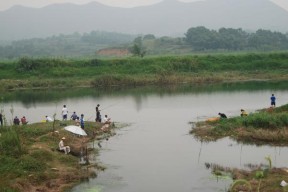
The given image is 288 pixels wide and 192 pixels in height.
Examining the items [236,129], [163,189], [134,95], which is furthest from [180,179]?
[134,95]

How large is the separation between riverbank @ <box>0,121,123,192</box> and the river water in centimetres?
84

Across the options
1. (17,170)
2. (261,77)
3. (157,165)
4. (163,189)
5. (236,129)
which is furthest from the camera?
(261,77)

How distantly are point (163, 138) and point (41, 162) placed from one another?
7.69 metres

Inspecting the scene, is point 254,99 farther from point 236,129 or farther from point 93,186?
point 93,186

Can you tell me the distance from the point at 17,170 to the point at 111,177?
383 cm

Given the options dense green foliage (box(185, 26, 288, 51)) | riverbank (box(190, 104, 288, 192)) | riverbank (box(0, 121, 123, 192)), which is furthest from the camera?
dense green foliage (box(185, 26, 288, 51))

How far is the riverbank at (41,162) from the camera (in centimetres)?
1742

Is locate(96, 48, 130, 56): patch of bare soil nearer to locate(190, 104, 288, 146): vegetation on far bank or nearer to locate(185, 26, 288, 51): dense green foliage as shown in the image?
locate(185, 26, 288, 51): dense green foliage

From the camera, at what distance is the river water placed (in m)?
17.8

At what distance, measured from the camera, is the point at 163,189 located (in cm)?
1673

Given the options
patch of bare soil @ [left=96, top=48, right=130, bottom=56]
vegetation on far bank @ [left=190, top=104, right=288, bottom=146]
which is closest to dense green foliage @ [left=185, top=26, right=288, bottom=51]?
patch of bare soil @ [left=96, top=48, right=130, bottom=56]

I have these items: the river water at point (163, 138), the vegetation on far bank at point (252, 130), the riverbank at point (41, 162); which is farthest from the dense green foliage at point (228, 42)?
the riverbank at point (41, 162)

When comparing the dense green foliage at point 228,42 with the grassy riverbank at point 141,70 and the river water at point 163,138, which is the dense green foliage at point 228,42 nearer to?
the grassy riverbank at point 141,70

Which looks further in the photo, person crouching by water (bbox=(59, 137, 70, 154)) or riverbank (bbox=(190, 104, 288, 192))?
riverbank (bbox=(190, 104, 288, 192))
